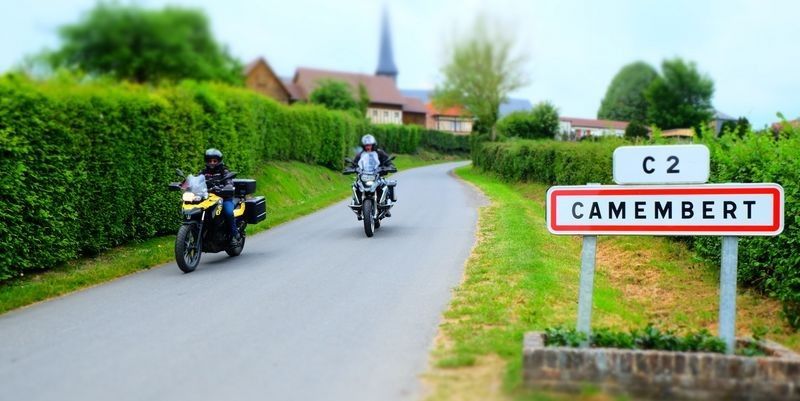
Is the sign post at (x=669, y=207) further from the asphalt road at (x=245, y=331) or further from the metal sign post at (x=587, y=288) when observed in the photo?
the asphalt road at (x=245, y=331)

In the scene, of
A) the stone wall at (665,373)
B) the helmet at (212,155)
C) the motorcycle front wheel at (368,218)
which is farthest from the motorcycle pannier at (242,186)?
the stone wall at (665,373)

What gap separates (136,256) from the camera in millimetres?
11422

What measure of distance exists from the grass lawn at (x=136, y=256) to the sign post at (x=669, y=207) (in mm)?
6401

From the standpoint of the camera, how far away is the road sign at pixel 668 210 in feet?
16.7

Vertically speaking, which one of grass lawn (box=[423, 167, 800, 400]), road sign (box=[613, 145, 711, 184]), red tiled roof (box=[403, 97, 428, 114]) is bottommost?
grass lawn (box=[423, 167, 800, 400])

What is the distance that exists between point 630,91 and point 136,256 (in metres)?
93.7

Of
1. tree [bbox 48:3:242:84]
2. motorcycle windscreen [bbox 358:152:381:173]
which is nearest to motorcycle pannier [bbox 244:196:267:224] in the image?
motorcycle windscreen [bbox 358:152:381:173]

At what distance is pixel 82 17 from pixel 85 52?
13.2 inches

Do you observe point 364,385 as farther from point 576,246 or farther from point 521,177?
point 521,177

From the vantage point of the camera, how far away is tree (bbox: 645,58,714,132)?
79.9 m

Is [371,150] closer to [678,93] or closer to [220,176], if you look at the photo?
[220,176]

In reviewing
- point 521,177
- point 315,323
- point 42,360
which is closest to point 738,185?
point 315,323

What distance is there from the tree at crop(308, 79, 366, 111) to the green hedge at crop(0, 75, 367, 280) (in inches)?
1828

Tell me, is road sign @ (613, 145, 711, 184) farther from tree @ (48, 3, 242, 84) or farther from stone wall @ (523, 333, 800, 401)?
tree @ (48, 3, 242, 84)
